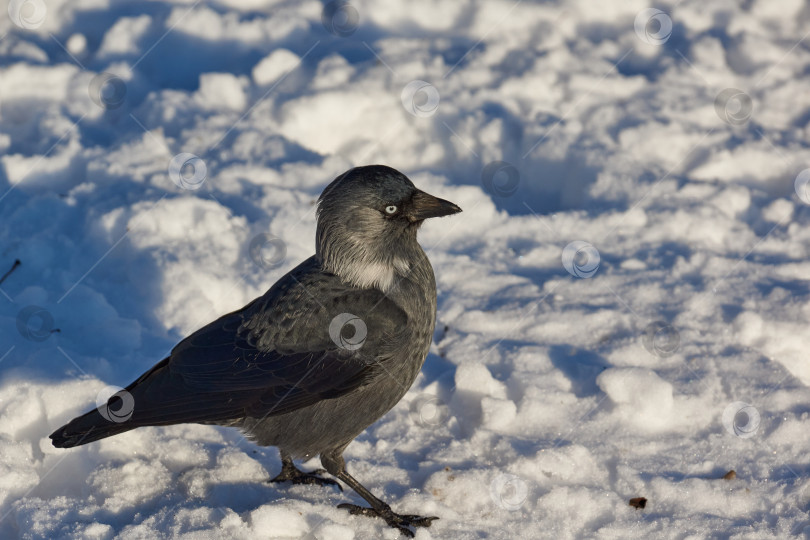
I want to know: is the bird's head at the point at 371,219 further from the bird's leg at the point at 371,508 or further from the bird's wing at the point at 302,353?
the bird's leg at the point at 371,508

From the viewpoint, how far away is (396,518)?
3266mm

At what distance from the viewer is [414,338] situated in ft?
10.7

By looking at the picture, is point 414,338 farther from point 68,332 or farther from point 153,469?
point 68,332

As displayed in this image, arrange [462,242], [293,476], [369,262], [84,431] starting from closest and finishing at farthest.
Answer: [84,431] < [369,262] < [293,476] < [462,242]

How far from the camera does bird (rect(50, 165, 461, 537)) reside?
10.4 feet

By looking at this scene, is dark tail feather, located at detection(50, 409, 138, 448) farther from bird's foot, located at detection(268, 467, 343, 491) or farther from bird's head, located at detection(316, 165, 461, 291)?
bird's head, located at detection(316, 165, 461, 291)

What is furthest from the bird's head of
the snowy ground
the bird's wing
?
the snowy ground

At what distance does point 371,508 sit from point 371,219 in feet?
4.09

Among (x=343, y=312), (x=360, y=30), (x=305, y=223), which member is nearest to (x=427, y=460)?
(x=343, y=312)

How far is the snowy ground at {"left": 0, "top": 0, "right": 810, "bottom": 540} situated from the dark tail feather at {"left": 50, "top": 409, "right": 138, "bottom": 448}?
11.7 inches

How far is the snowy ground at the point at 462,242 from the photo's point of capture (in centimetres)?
336

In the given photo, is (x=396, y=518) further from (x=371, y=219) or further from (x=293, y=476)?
(x=371, y=219)

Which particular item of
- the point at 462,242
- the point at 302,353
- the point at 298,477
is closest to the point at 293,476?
the point at 298,477

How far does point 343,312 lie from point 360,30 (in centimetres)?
384
